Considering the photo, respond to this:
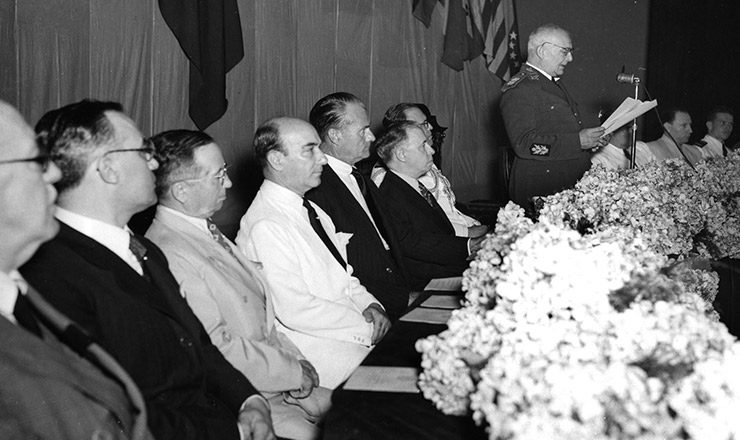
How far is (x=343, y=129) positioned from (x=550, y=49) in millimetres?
1694

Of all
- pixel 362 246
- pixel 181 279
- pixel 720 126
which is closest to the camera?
pixel 181 279

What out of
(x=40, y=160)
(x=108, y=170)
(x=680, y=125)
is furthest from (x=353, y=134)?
(x=680, y=125)

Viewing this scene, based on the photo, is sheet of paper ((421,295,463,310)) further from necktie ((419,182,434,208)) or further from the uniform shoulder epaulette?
the uniform shoulder epaulette

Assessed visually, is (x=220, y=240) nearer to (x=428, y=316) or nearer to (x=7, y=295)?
(x=428, y=316)

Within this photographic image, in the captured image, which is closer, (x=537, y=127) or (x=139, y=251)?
(x=139, y=251)

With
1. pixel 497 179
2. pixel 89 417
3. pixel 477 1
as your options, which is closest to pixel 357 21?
pixel 477 1

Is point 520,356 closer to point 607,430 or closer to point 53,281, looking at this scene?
point 607,430

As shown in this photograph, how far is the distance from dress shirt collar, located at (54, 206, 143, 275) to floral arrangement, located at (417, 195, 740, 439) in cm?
86

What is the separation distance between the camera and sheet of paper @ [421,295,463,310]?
8.61ft

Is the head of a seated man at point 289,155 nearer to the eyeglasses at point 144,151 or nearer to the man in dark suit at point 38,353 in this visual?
the eyeglasses at point 144,151

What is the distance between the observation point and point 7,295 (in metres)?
1.48

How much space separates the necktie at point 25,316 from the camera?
1474mm

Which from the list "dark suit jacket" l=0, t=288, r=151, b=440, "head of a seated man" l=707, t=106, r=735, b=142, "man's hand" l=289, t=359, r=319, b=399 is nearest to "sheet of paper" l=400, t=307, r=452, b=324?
"man's hand" l=289, t=359, r=319, b=399

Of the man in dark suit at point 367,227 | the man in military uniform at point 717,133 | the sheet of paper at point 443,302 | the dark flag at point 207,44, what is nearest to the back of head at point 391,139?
the man in dark suit at point 367,227
